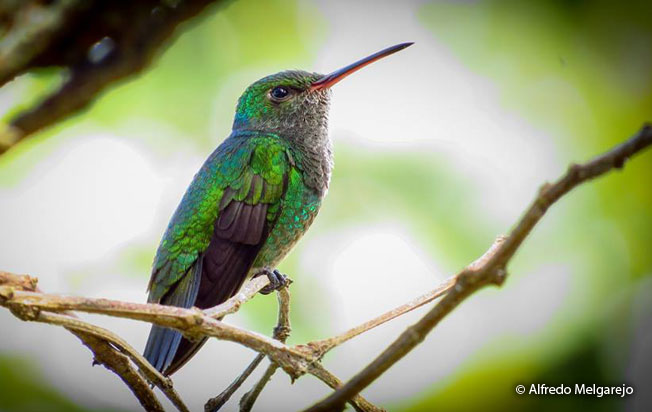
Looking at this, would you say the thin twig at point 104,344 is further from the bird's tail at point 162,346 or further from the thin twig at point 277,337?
the bird's tail at point 162,346

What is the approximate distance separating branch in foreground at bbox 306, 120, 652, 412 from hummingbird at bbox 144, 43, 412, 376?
2.64 meters

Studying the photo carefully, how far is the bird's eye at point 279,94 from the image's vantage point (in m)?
5.52

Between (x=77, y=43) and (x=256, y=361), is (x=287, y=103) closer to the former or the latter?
(x=256, y=361)

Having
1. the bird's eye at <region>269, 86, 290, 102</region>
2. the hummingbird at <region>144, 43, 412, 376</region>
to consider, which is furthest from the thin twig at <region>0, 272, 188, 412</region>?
the bird's eye at <region>269, 86, 290, 102</region>

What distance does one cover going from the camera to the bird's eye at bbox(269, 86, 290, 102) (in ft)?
18.1

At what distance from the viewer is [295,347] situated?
204 centimetres

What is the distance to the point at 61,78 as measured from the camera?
72cm

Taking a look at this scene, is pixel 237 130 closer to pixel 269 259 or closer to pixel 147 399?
pixel 269 259

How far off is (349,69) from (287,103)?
0.75m

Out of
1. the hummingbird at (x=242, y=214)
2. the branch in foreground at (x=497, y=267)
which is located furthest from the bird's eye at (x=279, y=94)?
the branch in foreground at (x=497, y=267)

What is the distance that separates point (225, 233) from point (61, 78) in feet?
12.5

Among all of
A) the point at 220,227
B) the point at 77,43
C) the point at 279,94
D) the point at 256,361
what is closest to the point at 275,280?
the point at 220,227

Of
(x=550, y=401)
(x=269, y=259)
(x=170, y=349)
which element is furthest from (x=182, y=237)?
(x=550, y=401)

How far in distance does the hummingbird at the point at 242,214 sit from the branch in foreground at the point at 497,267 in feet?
8.67
